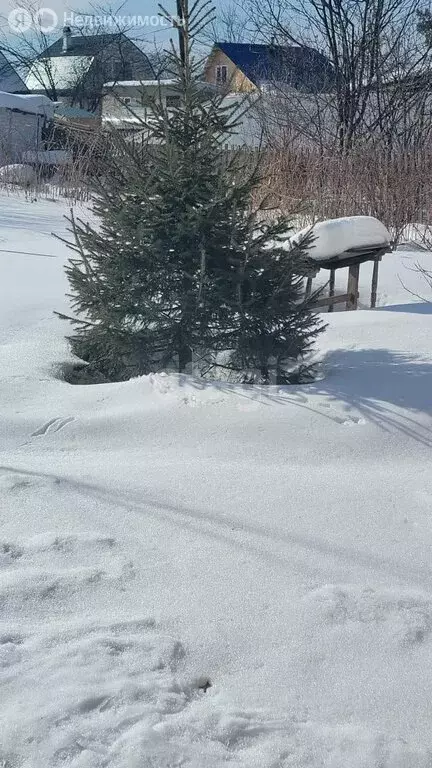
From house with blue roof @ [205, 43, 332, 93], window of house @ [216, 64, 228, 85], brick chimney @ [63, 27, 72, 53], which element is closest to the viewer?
window of house @ [216, 64, 228, 85]

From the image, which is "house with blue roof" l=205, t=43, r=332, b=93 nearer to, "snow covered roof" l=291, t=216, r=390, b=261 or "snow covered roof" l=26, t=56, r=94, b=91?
"snow covered roof" l=291, t=216, r=390, b=261

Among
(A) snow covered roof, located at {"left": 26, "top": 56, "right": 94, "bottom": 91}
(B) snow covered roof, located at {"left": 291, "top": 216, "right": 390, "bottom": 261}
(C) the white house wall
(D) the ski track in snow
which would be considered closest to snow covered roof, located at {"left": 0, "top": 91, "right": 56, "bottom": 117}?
(C) the white house wall

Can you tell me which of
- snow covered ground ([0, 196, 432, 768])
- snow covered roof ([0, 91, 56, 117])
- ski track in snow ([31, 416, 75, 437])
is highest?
snow covered roof ([0, 91, 56, 117])

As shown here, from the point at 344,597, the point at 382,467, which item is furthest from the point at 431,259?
the point at 344,597

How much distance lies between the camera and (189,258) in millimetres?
4160

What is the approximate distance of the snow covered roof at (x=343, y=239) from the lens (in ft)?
22.3

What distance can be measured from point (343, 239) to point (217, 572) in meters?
4.85

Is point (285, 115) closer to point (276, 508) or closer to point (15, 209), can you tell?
point (15, 209)

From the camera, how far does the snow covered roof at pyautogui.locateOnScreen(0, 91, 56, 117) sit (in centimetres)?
2211

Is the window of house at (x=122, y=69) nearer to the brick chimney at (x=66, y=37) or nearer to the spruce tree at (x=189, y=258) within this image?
the brick chimney at (x=66, y=37)

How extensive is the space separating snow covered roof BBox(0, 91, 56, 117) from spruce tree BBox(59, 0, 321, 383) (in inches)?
771

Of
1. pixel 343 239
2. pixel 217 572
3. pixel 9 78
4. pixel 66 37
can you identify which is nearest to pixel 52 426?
pixel 217 572

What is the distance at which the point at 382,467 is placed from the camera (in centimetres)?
333

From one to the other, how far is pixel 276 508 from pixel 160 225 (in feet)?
6.16
